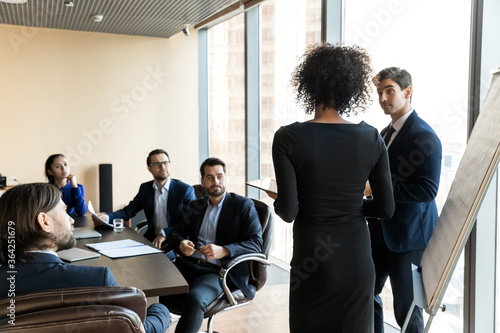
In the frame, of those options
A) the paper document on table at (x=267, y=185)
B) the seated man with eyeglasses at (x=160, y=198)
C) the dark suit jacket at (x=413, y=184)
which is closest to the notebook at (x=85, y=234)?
the seated man with eyeglasses at (x=160, y=198)

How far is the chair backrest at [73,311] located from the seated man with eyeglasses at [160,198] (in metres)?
2.54

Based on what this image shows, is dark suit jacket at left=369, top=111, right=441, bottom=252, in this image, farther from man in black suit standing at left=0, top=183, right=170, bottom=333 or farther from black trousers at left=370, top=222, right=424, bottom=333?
man in black suit standing at left=0, top=183, right=170, bottom=333

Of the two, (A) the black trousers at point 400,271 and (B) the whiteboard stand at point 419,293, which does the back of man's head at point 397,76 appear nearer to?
(A) the black trousers at point 400,271

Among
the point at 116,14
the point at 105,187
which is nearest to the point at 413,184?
the point at 116,14

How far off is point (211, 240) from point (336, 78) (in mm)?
1830

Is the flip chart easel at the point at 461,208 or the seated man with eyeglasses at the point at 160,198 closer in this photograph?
the flip chart easel at the point at 461,208

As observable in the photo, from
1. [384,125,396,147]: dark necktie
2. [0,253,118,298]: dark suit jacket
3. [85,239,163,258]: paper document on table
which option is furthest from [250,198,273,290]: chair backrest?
[0,253,118,298]: dark suit jacket

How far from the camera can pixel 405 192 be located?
2.33 metres

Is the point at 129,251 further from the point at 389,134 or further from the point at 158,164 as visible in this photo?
the point at 389,134

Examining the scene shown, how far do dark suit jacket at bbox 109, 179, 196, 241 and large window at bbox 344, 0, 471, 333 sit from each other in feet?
5.50

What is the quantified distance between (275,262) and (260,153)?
130 centimetres

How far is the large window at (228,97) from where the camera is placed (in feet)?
20.6

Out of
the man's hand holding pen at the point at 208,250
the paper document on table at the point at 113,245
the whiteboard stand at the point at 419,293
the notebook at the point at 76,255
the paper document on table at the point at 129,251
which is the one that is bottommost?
the man's hand holding pen at the point at 208,250

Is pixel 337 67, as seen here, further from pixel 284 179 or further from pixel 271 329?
pixel 271 329
